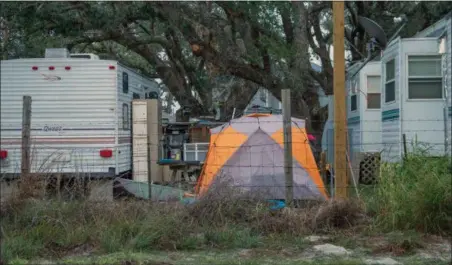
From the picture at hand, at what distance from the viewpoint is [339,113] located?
8.70 m

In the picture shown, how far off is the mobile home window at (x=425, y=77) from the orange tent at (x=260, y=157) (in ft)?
11.4

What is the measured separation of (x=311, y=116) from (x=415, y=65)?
5.59 m

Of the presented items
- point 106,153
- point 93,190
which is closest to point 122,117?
point 106,153

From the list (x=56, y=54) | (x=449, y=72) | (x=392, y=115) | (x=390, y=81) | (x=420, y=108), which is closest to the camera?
(x=56, y=54)

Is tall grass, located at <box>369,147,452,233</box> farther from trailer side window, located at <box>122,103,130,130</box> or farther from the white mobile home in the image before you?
trailer side window, located at <box>122,103,130,130</box>

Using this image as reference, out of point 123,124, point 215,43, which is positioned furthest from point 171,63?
point 123,124

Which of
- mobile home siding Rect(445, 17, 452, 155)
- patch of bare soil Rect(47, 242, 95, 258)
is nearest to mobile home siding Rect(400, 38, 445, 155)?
mobile home siding Rect(445, 17, 452, 155)

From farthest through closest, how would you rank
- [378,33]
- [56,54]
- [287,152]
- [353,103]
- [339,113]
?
[353,103], [378,33], [56,54], [339,113], [287,152]

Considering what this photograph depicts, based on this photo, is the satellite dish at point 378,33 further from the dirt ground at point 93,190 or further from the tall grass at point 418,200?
the dirt ground at point 93,190

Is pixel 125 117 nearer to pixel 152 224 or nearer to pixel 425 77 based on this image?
pixel 152 224

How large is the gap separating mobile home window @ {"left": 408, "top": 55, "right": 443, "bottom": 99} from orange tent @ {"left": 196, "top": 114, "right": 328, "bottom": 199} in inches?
136

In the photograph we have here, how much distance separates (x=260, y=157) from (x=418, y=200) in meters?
3.64

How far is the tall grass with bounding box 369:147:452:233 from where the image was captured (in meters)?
6.97

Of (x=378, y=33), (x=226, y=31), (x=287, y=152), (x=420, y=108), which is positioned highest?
(x=226, y=31)
